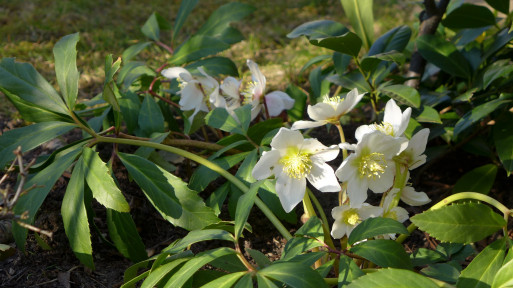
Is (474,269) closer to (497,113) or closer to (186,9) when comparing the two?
(497,113)

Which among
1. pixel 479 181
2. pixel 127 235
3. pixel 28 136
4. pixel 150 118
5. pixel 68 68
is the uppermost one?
pixel 68 68

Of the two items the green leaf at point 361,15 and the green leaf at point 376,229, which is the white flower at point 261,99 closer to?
the green leaf at point 361,15

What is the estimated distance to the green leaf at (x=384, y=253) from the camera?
92 cm

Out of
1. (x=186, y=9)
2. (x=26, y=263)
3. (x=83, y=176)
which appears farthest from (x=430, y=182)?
(x=26, y=263)

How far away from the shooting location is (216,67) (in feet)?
5.20

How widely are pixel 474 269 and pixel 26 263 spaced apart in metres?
Answer: 0.97

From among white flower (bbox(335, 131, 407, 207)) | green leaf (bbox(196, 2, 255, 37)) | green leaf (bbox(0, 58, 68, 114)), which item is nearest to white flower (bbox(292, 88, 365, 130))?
white flower (bbox(335, 131, 407, 207))

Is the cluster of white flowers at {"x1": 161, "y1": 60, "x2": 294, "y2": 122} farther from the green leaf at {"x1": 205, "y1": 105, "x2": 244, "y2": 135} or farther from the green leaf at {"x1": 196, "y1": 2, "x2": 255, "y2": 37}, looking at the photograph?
the green leaf at {"x1": 196, "y1": 2, "x2": 255, "y2": 37}

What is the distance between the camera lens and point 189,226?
112 cm

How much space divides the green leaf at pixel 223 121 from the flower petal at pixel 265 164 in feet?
0.82

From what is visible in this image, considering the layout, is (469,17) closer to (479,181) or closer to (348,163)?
(479,181)

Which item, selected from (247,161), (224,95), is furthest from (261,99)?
(247,161)

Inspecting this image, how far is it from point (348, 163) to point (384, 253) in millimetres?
170

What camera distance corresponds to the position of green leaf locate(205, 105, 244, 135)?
50.1 inches
